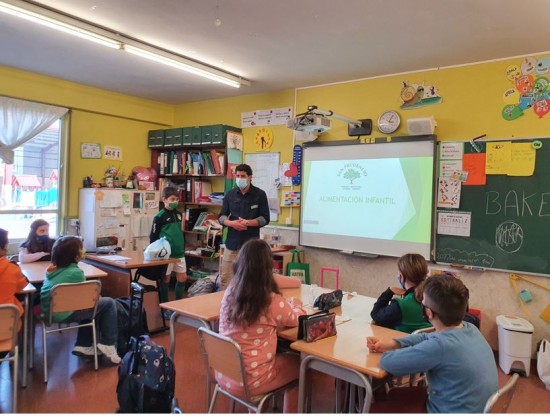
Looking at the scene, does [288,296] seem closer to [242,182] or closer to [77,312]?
[242,182]

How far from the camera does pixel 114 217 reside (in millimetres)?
5590

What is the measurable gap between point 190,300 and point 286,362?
83cm

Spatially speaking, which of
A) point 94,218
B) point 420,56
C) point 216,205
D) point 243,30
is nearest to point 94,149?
point 94,218

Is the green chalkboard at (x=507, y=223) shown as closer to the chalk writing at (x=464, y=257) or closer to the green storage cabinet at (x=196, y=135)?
the chalk writing at (x=464, y=257)

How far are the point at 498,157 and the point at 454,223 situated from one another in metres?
0.75

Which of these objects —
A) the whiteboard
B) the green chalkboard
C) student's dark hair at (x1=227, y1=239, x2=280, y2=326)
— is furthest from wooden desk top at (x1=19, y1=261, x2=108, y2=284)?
the green chalkboard

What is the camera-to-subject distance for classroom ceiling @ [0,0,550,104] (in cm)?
307

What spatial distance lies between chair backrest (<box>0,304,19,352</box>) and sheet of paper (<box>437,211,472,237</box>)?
3734mm

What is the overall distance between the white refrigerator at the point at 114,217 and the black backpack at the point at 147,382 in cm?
318

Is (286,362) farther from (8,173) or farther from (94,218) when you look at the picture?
(8,173)

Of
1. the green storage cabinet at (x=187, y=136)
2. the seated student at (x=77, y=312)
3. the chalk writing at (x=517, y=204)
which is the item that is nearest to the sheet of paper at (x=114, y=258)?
the seated student at (x=77, y=312)

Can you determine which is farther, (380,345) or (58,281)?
(58,281)

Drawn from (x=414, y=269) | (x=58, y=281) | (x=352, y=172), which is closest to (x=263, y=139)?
(x=352, y=172)

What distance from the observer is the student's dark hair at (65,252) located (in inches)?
128
